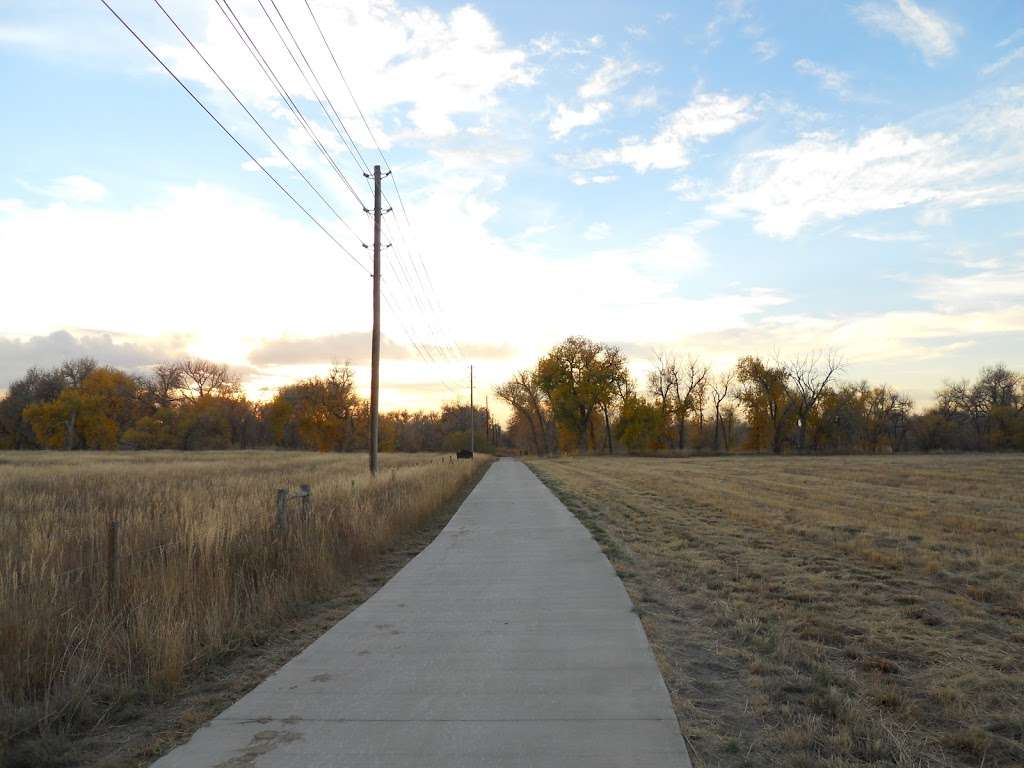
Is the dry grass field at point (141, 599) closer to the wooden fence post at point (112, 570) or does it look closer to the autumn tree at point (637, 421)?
the wooden fence post at point (112, 570)

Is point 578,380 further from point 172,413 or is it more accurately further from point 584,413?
point 172,413

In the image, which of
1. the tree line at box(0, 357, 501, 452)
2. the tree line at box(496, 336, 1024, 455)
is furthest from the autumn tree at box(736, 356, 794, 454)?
the tree line at box(0, 357, 501, 452)

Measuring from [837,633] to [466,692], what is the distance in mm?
3469

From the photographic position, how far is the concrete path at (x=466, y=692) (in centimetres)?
381

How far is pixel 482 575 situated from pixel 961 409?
346ft

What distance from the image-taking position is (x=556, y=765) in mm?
3611

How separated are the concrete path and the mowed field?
34 centimetres

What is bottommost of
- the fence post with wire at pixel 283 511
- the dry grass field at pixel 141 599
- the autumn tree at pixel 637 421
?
the dry grass field at pixel 141 599

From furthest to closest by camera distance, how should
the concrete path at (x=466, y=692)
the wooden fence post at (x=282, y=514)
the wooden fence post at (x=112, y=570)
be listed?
1. the wooden fence post at (x=282, y=514)
2. the wooden fence post at (x=112, y=570)
3. the concrete path at (x=466, y=692)

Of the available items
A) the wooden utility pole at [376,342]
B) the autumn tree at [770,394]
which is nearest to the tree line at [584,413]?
the autumn tree at [770,394]

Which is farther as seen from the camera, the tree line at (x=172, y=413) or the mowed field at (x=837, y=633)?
the tree line at (x=172, y=413)

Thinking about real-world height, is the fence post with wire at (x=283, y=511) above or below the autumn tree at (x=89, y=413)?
below

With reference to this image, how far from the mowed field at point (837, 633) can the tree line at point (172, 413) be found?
87.6m

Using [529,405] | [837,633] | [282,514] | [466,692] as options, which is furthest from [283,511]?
[529,405]
